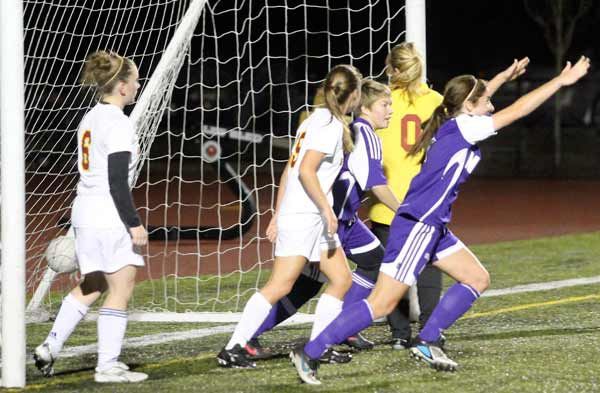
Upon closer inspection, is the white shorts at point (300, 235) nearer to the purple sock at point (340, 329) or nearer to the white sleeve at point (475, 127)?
the purple sock at point (340, 329)

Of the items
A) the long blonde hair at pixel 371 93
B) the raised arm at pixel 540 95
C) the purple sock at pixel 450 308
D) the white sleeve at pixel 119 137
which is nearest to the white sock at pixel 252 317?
the purple sock at pixel 450 308

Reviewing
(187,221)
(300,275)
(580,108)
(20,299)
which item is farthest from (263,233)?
(580,108)

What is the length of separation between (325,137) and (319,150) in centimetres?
8

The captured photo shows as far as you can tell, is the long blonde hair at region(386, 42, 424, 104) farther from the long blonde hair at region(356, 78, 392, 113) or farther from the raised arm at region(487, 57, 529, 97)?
the raised arm at region(487, 57, 529, 97)

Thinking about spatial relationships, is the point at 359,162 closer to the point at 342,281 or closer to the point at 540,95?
the point at 342,281

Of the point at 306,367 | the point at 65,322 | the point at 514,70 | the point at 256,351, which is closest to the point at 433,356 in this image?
the point at 306,367

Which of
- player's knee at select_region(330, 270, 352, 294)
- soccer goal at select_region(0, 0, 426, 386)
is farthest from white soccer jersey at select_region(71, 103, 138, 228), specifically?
player's knee at select_region(330, 270, 352, 294)

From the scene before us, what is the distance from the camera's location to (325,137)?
642 centimetres

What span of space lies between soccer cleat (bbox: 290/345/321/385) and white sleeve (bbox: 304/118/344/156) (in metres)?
0.99

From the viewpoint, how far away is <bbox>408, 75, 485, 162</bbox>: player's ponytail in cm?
655

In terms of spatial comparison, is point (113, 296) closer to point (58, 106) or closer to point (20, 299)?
point (20, 299)

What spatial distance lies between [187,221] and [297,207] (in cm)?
1011

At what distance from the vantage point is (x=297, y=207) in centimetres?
655

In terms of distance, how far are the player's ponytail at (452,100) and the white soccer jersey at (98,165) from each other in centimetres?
148
